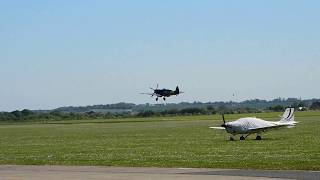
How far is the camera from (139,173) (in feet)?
79.0

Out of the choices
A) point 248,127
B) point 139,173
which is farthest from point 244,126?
point 139,173

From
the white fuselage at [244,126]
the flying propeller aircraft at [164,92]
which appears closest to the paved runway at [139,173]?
the white fuselage at [244,126]

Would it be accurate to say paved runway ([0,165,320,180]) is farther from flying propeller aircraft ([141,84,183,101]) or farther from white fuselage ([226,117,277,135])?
flying propeller aircraft ([141,84,183,101])

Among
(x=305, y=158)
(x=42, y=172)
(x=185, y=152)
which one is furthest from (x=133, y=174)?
(x=185, y=152)

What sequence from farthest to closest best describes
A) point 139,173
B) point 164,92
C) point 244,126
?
1. point 164,92
2. point 244,126
3. point 139,173

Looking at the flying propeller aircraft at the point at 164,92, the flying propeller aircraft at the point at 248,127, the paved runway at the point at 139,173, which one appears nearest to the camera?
the paved runway at the point at 139,173

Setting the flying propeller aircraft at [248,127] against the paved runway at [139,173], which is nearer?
the paved runway at [139,173]

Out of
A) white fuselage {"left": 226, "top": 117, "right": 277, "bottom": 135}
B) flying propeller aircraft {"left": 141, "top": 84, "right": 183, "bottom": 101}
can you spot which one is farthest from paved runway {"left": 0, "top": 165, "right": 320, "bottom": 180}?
flying propeller aircraft {"left": 141, "top": 84, "right": 183, "bottom": 101}

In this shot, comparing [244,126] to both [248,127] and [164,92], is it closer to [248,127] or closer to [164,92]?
[248,127]

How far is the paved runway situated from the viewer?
22.1 meters

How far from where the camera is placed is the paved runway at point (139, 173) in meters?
22.1

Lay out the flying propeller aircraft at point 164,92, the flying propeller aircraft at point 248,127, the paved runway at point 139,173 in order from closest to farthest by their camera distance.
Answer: the paved runway at point 139,173, the flying propeller aircraft at point 248,127, the flying propeller aircraft at point 164,92

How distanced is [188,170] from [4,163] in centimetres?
1000

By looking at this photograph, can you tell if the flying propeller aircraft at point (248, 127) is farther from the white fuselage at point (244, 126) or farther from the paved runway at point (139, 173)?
the paved runway at point (139, 173)
